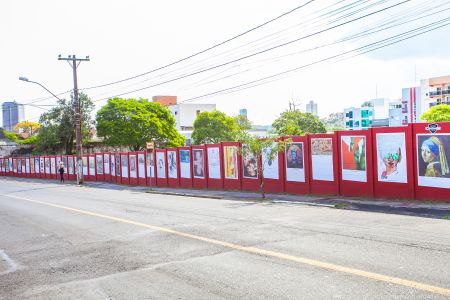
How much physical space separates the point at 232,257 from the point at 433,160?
9535 millimetres

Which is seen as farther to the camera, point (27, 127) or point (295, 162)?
point (27, 127)

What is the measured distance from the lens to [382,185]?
16.4 meters

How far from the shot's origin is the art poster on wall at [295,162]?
64.8 feet

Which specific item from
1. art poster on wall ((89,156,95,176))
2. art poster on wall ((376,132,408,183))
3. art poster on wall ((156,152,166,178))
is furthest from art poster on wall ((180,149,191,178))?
art poster on wall ((89,156,95,176))

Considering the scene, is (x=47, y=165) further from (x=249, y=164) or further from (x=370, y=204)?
(x=370, y=204)

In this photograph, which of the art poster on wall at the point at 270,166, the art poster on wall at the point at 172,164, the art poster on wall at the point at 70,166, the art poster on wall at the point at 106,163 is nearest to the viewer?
the art poster on wall at the point at 270,166

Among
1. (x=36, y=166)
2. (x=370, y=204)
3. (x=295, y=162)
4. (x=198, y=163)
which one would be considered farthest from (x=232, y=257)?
(x=36, y=166)

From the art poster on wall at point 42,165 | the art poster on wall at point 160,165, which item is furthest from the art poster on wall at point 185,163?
the art poster on wall at point 42,165

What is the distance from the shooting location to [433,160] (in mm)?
14719

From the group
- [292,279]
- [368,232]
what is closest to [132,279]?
[292,279]

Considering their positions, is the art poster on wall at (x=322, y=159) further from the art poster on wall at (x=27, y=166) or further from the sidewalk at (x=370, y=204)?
the art poster on wall at (x=27, y=166)

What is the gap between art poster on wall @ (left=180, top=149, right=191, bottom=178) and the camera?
28500mm

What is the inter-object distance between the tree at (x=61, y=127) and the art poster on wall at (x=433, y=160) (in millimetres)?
54192

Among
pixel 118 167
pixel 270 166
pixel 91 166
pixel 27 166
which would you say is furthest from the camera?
pixel 27 166
